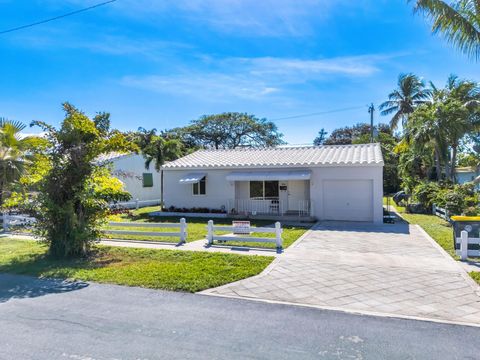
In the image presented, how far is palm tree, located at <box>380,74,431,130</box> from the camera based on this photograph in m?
36.5

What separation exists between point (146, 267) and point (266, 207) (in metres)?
12.0

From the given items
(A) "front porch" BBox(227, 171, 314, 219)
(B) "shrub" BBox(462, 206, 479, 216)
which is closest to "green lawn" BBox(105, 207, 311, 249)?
(A) "front porch" BBox(227, 171, 314, 219)

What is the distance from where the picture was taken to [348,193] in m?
18.0

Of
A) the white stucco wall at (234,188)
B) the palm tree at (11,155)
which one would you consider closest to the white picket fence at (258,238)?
the white stucco wall at (234,188)

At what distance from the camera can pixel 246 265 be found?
28.4 ft

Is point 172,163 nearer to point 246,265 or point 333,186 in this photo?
point 333,186

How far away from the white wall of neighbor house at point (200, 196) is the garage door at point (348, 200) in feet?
18.8

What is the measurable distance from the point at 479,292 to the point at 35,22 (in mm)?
14795

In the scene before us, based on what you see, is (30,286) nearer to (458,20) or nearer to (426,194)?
(458,20)

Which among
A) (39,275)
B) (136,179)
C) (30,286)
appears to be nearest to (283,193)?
(136,179)

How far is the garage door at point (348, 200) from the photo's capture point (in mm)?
17688

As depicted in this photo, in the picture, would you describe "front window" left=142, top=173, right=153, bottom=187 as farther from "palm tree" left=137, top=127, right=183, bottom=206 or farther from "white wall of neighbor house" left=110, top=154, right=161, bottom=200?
"palm tree" left=137, top=127, right=183, bottom=206

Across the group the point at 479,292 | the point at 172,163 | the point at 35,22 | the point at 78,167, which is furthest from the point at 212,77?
the point at 479,292

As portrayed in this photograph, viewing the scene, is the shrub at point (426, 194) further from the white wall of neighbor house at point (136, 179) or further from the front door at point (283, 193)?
the white wall of neighbor house at point (136, 179)
